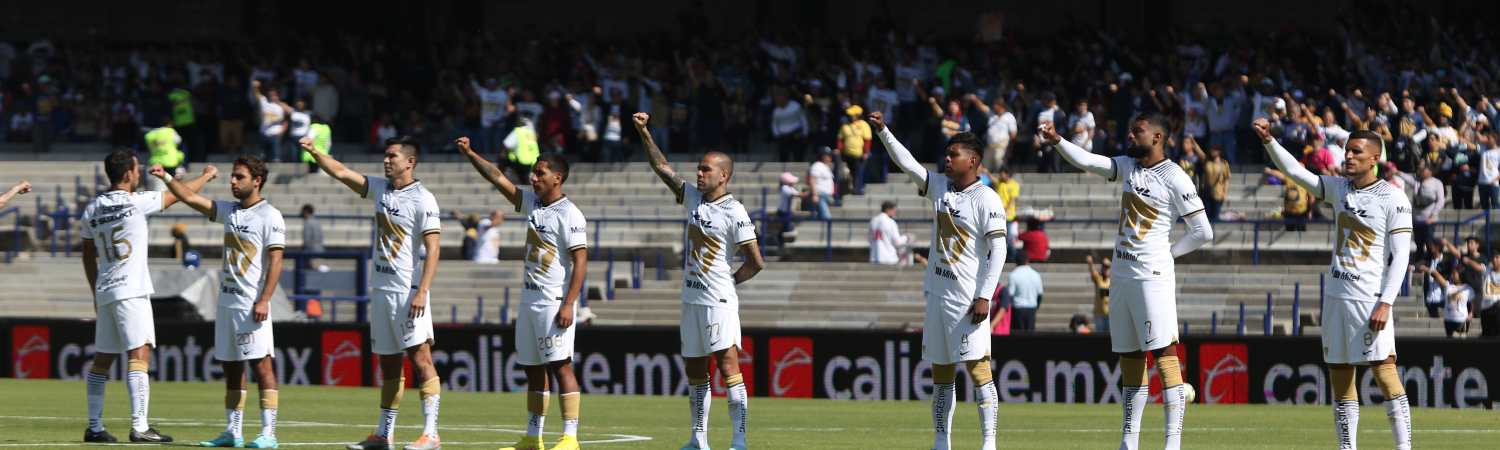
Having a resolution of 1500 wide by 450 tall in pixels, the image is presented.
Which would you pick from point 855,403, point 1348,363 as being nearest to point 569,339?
point 1348,363

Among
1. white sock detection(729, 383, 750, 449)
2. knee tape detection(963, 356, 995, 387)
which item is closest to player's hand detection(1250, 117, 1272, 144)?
knee tape detection(963, 356, 995, 387)

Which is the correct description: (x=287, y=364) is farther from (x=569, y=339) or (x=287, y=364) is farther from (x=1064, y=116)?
(x=569, y=339)

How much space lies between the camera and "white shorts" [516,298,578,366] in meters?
14.3

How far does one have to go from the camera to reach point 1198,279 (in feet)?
104

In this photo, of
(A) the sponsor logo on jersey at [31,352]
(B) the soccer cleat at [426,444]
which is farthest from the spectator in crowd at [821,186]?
(B) the soccer cleat at [426,444]

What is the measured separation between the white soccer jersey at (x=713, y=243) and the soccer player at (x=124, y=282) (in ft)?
11.3

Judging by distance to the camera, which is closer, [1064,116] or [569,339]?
[569,339]

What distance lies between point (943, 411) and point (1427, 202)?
18.4 meters

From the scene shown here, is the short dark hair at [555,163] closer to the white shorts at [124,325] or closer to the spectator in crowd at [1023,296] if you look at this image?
the white shorts at [124,325]

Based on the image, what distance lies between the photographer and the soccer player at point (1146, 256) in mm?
13461

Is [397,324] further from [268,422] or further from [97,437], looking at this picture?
[97,437]

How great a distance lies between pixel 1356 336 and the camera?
13.3m

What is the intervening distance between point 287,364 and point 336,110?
1438 cm

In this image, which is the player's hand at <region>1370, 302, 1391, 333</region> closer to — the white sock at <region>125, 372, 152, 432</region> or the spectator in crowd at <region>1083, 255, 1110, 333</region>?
the white sock at <region>125, 372, 152, 432</region>
